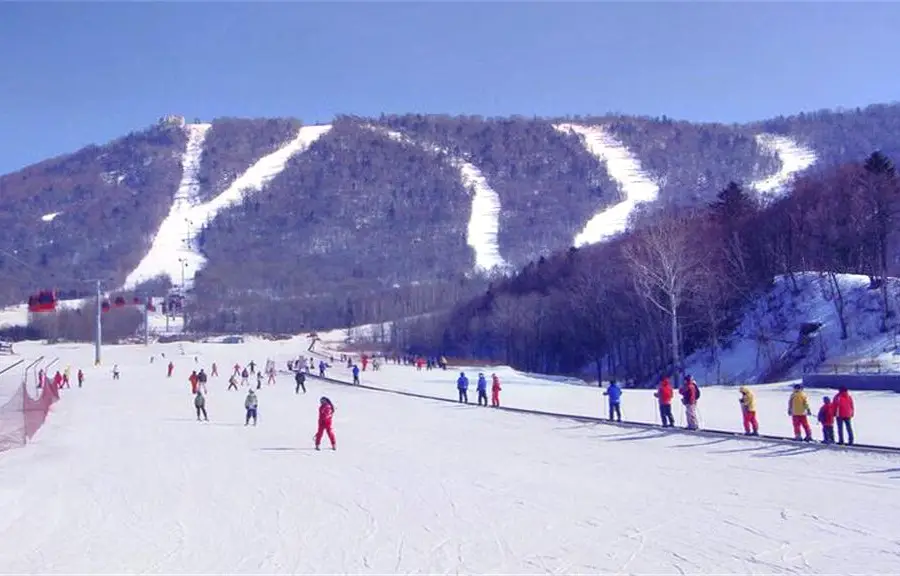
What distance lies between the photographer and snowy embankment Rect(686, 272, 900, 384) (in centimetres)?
4300

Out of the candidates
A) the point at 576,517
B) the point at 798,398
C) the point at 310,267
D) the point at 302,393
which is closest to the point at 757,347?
the point at 302,393

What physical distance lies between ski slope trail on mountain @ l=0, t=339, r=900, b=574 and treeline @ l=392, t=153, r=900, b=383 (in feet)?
76.3

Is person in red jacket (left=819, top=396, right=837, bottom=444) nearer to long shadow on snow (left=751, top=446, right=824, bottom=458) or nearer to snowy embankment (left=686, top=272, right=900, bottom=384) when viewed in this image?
long shadow on snow (left=751, top=446, right=824, bottom=458)

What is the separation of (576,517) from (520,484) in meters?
3.01

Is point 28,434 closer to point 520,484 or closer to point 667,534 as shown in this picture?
point 520,484

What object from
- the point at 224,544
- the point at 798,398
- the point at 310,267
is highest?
the point at 310,267

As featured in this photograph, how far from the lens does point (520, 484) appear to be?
596 inches

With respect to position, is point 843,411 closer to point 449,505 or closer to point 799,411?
point 799,411

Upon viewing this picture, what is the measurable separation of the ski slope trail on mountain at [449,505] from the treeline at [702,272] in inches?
915

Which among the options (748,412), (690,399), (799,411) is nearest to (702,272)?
(690,399)

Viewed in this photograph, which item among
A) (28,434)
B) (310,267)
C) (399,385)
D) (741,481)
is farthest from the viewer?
(310,267)

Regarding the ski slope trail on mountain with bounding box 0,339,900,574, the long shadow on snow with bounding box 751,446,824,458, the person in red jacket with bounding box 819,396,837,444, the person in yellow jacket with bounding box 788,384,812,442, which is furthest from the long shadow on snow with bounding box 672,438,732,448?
the person in red jacket with bounding box 819,396,837,444

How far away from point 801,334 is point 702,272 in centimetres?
632

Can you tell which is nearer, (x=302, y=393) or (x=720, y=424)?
(x=720, y=424)
